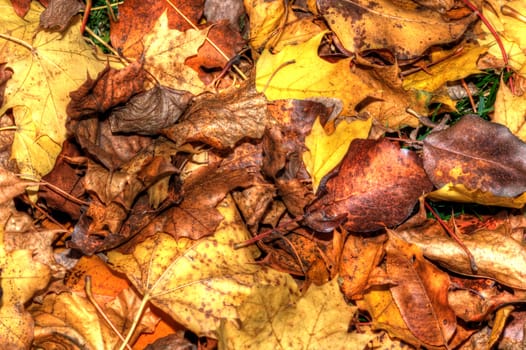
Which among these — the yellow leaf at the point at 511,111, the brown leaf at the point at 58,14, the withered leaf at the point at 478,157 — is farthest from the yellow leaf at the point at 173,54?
the yellow leaf at the point at 511,111

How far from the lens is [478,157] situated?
221 cm

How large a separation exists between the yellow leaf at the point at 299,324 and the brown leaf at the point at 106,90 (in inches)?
30.1

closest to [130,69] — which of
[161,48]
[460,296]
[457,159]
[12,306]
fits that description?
[161,48]

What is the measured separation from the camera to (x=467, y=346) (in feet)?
6.98

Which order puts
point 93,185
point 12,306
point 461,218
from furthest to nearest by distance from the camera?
point 461,218 < point 93,185 < point 12,306

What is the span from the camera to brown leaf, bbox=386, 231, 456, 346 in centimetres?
207

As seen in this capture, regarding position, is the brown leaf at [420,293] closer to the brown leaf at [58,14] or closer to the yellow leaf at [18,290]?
the yellow leaf at [18,290]

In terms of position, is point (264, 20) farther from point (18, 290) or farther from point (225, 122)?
point (18, 290)

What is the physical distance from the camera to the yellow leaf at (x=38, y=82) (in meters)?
2.21

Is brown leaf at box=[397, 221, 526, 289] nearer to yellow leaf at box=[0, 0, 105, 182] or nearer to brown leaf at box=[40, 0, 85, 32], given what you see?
yellow leaf at box=[0, 0, 105, 182]

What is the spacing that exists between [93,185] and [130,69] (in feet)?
1.25

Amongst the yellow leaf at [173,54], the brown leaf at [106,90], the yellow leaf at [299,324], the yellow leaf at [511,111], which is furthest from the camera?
the yellow leaf at [173,54]

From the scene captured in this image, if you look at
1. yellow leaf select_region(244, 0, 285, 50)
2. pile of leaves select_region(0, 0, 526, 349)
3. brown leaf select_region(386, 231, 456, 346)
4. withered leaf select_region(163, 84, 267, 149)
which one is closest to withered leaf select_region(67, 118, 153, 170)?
pile of leaves select_region(0, 0, 526, 349)

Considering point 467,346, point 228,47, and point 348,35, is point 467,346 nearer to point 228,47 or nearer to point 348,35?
point 348,35
